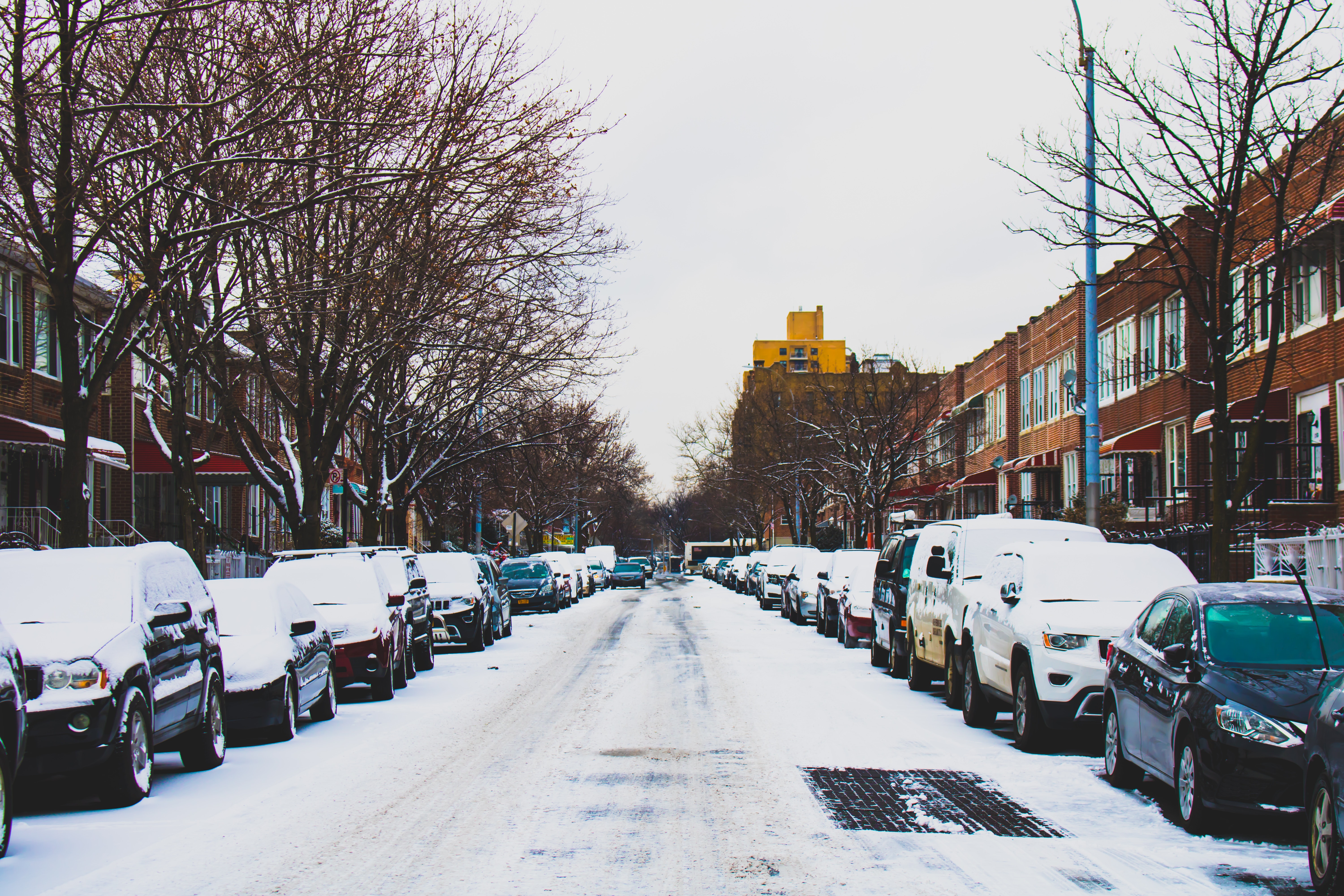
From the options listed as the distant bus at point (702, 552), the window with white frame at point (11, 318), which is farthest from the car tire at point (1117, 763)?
the distant bus at point (702, 552)

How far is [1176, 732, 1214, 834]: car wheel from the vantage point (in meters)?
8.05

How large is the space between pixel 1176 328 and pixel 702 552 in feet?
373

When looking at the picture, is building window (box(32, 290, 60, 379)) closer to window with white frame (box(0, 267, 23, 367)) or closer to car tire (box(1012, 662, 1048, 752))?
window with white frame (box(0, 267, 23, 367))

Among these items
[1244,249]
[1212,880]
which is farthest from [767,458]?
[1212,880]

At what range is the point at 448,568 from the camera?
25.0 metres

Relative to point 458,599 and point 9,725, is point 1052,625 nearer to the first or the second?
point 9,725

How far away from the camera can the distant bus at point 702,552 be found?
134 meters

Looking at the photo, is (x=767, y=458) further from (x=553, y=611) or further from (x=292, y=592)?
(x=292, y=592)

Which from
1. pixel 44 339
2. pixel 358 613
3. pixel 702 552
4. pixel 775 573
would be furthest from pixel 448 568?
pixel 702 552

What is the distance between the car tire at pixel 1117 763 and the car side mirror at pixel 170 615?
22.9ft

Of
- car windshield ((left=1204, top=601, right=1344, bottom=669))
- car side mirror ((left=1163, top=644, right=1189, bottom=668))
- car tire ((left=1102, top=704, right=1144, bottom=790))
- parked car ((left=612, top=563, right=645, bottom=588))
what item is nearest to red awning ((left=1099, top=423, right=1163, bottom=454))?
car tire ((left=1102, top=704, right=1144, bottom=790))

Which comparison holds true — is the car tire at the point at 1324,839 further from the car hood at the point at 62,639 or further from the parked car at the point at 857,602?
the parked car at the point at 857,602

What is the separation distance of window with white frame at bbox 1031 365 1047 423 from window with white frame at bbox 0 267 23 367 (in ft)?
99.7

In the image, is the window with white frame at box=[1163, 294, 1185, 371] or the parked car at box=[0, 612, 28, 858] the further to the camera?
the window with white frame at box=[1163, 294, 1185, 371]
